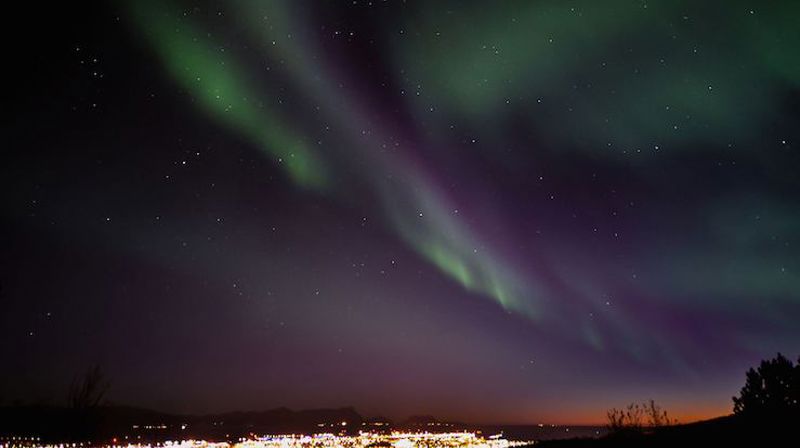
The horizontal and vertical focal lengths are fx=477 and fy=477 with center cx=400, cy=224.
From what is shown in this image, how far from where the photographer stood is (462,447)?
87750 mm

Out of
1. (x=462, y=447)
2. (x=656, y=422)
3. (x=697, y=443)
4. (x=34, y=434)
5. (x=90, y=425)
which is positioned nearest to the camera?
(x=697, y=443)

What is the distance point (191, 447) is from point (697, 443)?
9926cm

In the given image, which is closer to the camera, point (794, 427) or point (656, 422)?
point (794, 427)

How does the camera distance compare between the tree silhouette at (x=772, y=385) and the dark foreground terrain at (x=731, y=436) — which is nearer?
the dark foreground terrain at (x=731, y=436)

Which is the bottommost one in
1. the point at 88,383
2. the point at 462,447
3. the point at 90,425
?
the point at 462,447

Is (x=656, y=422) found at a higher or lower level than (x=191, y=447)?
higher

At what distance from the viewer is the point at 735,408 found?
42250 millimetres

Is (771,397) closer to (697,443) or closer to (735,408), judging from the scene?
(735,408)

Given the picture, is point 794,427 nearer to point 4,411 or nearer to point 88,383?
point 88,383

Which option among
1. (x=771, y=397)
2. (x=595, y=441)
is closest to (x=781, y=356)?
(x=771, y=397)

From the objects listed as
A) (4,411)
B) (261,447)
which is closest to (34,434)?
(4,411)

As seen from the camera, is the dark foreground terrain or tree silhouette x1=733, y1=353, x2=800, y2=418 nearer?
the dark foreground terrain

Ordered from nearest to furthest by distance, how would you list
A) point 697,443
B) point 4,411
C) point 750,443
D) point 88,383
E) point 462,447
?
point 750,443 < point 697,443 < point 88,383 < point 4,411 < point 462,447

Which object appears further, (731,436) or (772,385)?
(772,385)
